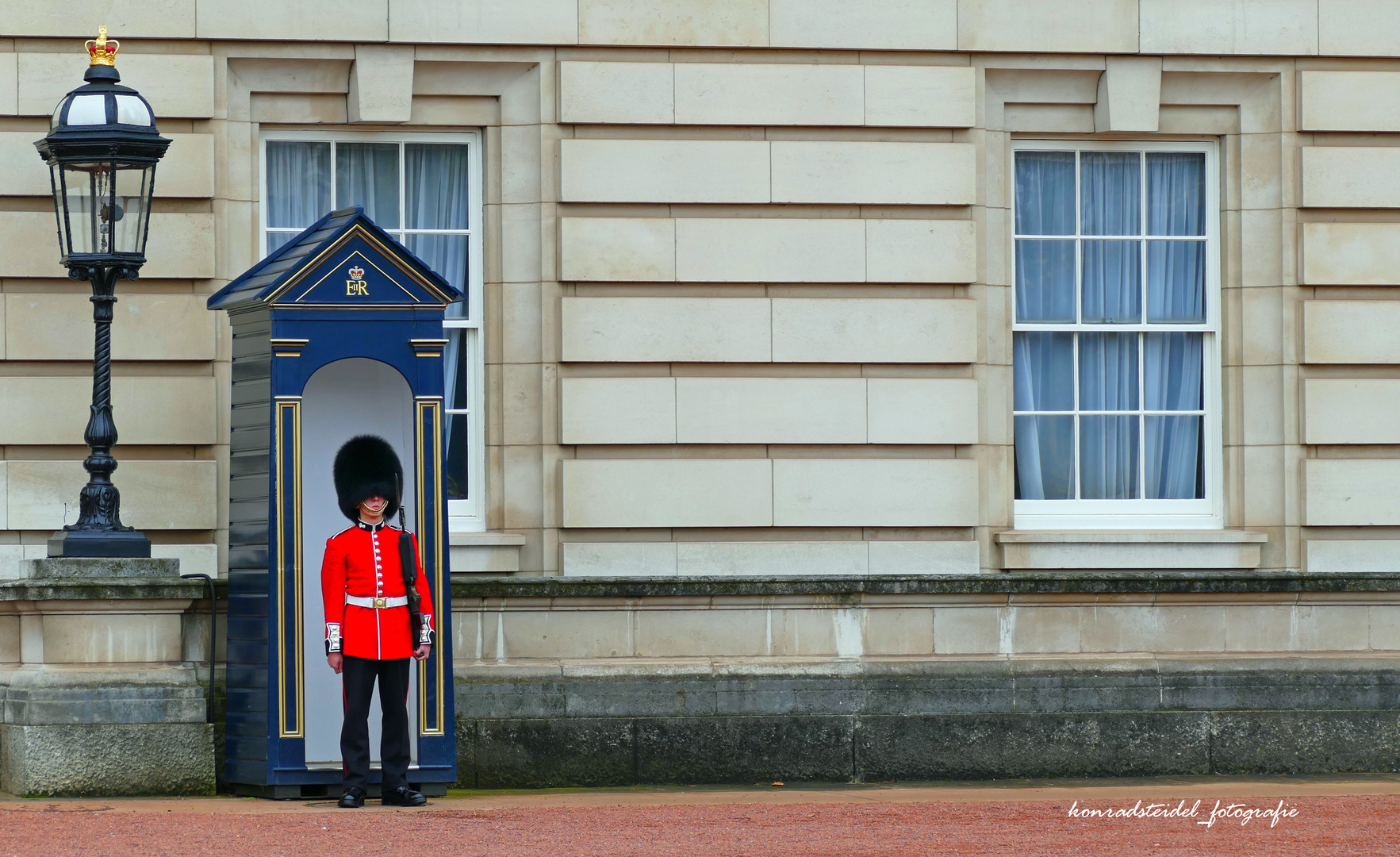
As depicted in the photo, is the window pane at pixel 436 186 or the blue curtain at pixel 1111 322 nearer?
the window pane at pixel 436 186

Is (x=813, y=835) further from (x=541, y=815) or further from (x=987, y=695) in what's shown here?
(x=987, y=695)

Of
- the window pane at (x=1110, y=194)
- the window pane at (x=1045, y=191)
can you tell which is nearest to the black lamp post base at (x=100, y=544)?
the window pane at (x=1045, y=191)

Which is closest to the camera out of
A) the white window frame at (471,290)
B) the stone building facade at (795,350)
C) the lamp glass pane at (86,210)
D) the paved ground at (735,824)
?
the paved ground at (735,824)

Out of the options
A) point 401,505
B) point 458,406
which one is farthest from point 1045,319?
point 401,505

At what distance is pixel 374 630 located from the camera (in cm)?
823

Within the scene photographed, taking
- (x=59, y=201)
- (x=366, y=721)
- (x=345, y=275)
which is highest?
(x=59, y=201)

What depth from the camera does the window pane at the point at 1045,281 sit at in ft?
33.5

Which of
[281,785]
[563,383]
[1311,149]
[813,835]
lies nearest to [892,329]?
[563,383]

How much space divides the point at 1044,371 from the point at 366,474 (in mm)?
3847

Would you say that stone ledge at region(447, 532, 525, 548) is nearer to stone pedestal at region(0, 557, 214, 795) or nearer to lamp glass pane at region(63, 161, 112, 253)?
stone pedestal at region(0, 557, 214, 795)

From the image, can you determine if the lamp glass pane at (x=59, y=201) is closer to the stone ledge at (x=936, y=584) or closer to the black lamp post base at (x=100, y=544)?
the black lamp post base at (x=100, y=544)

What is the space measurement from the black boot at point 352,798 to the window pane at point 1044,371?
4.15 meters

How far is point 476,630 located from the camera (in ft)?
30.9

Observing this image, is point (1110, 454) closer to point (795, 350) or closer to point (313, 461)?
point (795, 350)
